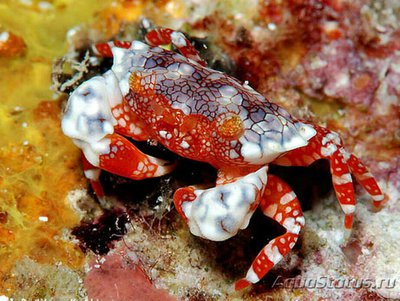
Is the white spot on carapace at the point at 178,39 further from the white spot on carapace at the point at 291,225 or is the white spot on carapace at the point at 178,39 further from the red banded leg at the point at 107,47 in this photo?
the white spot on carapace at the point at 291,225

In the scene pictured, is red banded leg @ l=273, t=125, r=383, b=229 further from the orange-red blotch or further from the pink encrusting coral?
the orange-red blotch

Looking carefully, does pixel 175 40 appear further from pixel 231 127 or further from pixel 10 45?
pixel 10 45

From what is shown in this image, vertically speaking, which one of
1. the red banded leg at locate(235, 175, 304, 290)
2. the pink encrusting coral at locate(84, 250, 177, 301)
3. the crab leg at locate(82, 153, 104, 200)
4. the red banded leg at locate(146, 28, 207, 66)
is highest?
the red banded leg at locate(146, 28, 207, 66)

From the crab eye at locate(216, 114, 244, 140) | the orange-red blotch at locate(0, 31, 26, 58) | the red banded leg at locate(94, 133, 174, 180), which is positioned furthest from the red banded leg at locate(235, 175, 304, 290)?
the orange-red blotch at locate(0, 31, 26, 58)

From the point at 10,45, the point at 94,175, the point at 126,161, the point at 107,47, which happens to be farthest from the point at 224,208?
the point at 10,45

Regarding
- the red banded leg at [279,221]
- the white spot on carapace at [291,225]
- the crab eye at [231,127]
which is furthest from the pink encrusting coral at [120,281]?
the crab eye at [231,127]
